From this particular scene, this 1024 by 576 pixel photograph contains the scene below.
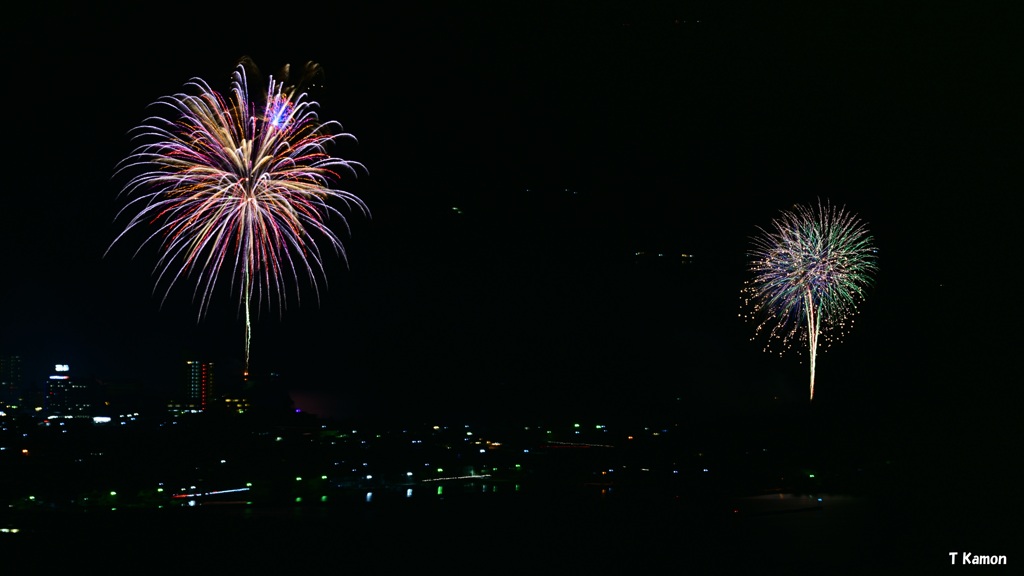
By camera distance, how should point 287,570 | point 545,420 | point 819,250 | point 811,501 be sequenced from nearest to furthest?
point 287,570 < point 819,250 < point 811,501 < point 545,420

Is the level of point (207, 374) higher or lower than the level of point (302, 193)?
lower

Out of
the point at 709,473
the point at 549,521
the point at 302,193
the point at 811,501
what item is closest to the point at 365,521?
the point at 549,521

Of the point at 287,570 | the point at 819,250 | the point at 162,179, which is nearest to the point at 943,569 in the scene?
the point at 819,250

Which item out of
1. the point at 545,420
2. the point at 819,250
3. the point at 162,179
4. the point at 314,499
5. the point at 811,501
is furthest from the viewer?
the point at 545,420


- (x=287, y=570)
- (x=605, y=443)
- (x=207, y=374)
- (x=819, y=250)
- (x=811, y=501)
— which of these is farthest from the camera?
(x=207, y=374)

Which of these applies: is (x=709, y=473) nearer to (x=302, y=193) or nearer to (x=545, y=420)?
(x=302, y=193)

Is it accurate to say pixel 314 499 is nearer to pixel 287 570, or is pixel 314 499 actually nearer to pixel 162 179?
pixel 287 570

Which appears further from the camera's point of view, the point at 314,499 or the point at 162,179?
the point at 314,499

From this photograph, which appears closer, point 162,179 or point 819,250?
point 162,179

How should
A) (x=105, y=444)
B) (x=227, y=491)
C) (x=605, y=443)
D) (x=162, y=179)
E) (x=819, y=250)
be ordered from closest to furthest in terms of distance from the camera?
(x=162, y=179) → (x=819, y=250) → (x=227, y=491) → (x=105, y=444) → (x=605, y=443)
